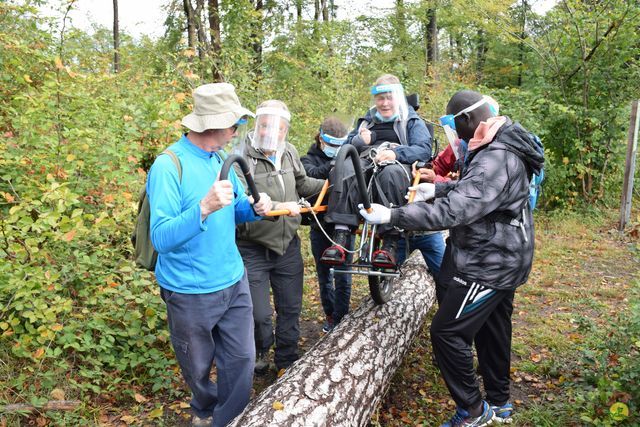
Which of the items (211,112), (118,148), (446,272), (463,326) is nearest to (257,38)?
(118,148)

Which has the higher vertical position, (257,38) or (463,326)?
(257,38)

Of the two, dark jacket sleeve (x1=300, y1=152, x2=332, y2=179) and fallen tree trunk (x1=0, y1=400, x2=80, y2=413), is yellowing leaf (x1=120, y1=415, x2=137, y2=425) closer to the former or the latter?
fallen tree trunk (x1=0, y1=400, x2=80, y2=413)

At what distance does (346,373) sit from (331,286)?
165 centimetres

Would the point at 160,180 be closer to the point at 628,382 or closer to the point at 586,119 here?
the point at 628,382

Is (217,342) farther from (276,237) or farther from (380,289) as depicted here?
(380,289)

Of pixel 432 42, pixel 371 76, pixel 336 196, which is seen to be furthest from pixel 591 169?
pixel 432 42

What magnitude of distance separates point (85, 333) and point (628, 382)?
391cm

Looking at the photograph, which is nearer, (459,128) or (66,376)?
(459,128)

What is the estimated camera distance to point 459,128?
3121mm

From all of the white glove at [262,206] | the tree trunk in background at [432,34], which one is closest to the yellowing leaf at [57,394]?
the white glove at [262,206]

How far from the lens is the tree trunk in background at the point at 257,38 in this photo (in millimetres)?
10167

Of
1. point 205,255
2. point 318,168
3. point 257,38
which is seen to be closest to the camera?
point 205,255

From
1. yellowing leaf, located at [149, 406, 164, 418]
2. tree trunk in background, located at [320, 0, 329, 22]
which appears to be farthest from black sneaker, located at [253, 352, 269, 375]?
tree trunk in background, located at [320, 0, 329, 22]

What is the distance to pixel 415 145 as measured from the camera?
168 inches
